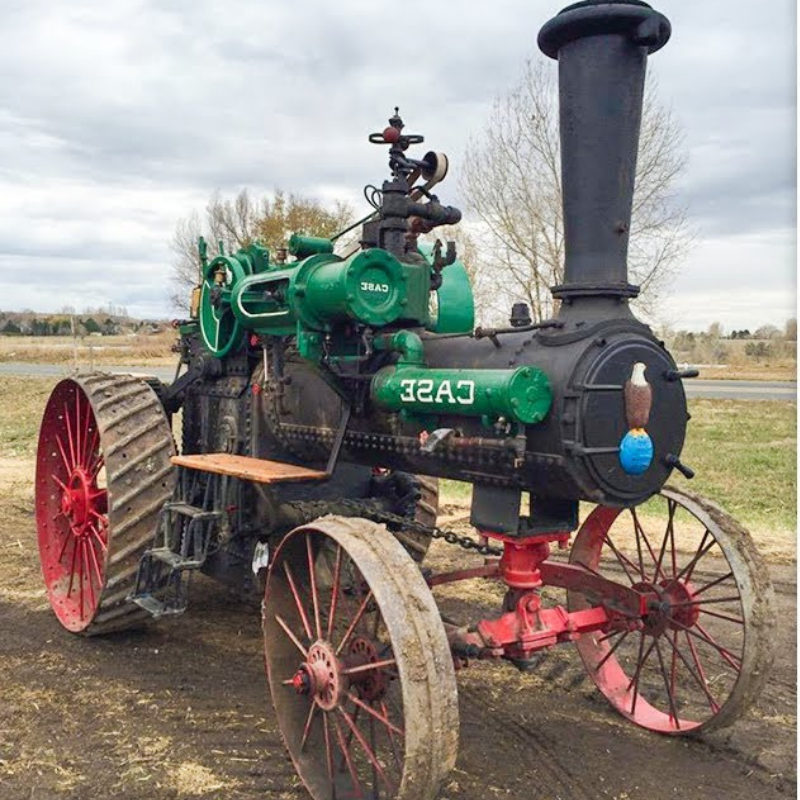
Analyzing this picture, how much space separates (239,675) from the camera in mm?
4273

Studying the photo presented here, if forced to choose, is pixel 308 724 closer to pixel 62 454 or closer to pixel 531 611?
pixel 531 611

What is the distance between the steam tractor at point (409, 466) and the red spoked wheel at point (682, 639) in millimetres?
11

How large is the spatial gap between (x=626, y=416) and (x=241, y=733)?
210 cm

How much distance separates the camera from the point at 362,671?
284 cm

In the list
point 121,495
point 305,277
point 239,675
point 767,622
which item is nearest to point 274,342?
point 305,277

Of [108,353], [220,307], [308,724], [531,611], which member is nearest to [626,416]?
[531,611]

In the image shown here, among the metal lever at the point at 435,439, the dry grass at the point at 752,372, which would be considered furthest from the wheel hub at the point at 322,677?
the dry grass at the point at 752,372

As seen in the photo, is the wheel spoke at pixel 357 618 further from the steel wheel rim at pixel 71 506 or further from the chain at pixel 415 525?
the steel wheel rim at pixel 71 506

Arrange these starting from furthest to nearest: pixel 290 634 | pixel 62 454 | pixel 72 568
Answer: pixel 62 454, pixel 72 568, pixel 290 634

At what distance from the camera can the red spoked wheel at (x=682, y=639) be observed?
11.4ft

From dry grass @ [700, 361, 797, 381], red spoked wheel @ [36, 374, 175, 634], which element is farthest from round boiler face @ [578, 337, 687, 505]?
dry grass @ [700, 361, 797, 381]

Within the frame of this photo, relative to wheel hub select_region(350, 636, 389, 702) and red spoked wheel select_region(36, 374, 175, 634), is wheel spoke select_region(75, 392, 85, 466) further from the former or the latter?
wheel hub select_region(350, 636, 389, 702)

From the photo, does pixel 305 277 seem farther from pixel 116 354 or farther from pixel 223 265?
pixel 116 354

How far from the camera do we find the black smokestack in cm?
288
